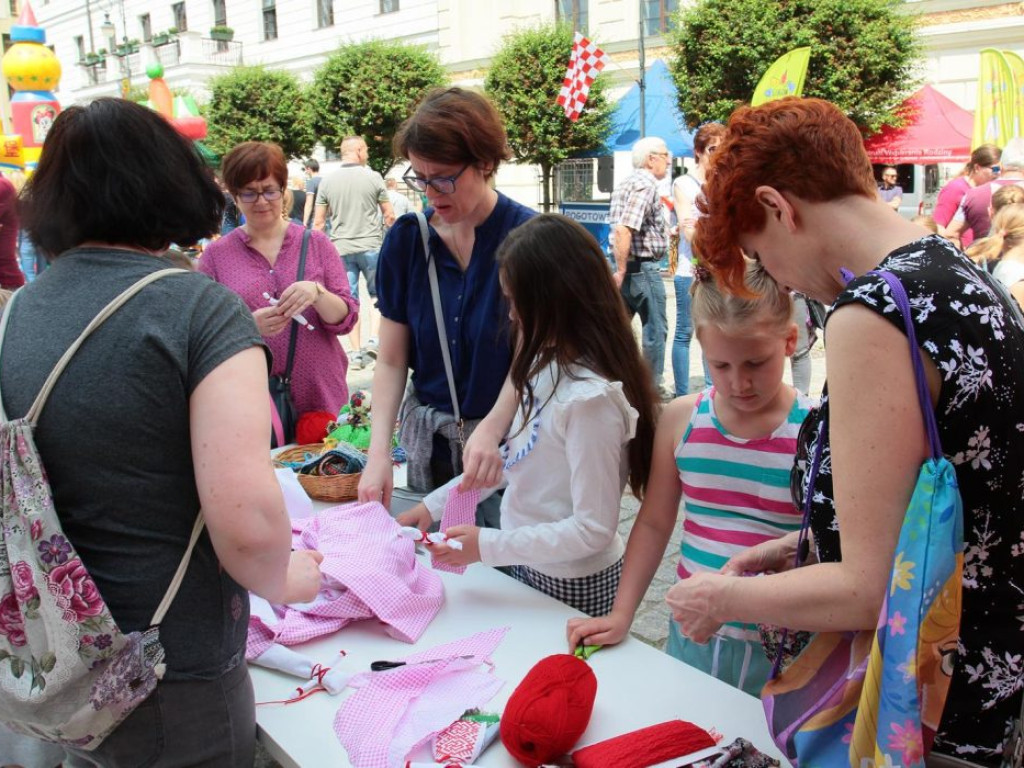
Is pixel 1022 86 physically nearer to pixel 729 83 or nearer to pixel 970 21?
pixel 729 83

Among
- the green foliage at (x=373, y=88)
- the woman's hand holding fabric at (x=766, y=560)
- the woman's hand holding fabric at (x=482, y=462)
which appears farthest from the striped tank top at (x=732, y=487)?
the green foliage at (x=373, y=88)

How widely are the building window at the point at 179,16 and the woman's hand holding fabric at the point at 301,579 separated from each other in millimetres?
34488

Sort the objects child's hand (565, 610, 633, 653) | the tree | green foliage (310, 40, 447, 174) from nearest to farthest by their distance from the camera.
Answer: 1. child's hand (565, 610, 633, 653)
2. the tree
3. green foliage (310, 40, 447, 174)

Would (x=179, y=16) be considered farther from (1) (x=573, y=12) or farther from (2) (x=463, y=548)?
(2) (x=463, y=548)

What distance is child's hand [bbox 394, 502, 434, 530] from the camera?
6.64 ft

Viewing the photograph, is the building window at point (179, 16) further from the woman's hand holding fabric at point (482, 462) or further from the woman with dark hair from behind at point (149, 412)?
the woman with dark hair from behind at point (149, 412)

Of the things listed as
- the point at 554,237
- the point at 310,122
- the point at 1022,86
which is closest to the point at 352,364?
the point at 554,237

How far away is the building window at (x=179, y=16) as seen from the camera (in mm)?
31016

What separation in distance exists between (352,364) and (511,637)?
6040 millimetres

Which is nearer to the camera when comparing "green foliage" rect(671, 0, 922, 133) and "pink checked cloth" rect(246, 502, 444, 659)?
"pink checked cloth" rect(246, 502, 444, 659)

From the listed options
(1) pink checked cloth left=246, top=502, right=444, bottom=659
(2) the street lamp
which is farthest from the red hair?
(2) the street lamp

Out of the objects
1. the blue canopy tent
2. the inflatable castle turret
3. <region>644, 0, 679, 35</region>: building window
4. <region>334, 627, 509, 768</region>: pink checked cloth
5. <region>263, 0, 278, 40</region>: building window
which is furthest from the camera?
<region>263, 0, 278, 40</region>: building window

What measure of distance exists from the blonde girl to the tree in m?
15.6

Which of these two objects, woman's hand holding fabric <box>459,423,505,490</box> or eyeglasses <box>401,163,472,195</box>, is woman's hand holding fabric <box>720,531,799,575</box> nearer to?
woman's hand holding fabric <box>459,423,505,490</box>
